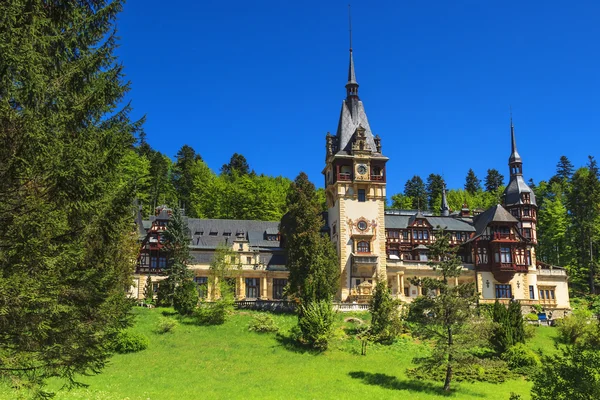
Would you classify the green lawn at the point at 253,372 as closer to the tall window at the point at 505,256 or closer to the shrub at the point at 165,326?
the shrub at the point at 165,326

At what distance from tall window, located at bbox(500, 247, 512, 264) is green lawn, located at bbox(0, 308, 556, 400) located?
21484mm

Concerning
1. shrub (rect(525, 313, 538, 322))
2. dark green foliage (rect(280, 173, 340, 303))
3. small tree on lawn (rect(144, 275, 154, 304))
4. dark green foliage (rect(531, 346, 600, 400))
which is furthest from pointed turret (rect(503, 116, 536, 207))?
dark green foliage (rect(531, 346, 600, 400))

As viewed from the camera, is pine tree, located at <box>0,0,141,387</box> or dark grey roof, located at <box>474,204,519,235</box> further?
dark grey roof, located at <box>474,204,519,235</box>

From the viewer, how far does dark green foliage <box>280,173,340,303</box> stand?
158 ft

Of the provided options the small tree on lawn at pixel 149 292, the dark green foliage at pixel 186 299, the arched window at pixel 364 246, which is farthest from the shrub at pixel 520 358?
the small tree on lawn at pixel 149 292

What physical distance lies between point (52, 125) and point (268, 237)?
190 feet

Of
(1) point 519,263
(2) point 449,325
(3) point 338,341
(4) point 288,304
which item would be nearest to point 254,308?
(4) point 288,304

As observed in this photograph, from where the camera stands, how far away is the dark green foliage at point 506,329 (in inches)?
1634

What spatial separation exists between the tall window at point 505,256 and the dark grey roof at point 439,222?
6887mm

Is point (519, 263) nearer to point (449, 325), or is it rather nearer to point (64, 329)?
point (449, 325)

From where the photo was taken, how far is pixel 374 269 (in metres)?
61.6

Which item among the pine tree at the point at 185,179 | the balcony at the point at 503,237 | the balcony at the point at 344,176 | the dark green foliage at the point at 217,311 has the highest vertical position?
the pine tree at the point at 185,179

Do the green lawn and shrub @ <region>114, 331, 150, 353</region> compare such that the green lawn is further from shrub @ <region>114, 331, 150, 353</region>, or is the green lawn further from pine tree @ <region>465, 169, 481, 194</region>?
pine tree @ <region>465, 169, 481, 194</region>

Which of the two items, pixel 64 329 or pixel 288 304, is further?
pixel 288 304
